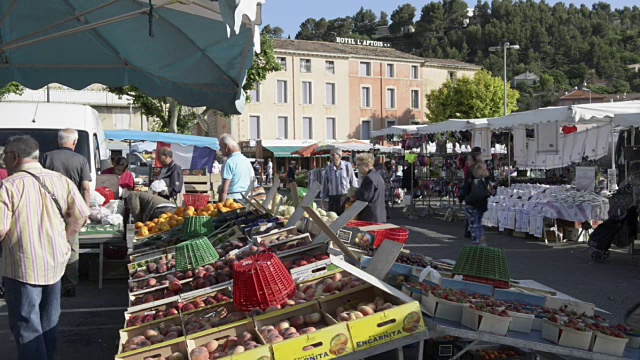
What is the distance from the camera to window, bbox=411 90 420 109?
54.0 meters

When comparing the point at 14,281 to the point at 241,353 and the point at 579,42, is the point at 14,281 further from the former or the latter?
the point at 579,42

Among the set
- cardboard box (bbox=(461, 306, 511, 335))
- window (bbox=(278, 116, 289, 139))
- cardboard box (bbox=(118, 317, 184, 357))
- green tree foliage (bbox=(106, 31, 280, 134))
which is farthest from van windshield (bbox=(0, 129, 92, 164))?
window (bbox=(278, 116, 289, 139))

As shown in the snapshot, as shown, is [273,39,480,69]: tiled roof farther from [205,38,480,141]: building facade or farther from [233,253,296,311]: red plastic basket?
[233,253,296,311]: red plastic basket

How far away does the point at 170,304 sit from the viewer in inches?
164

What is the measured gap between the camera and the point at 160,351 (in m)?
3.30

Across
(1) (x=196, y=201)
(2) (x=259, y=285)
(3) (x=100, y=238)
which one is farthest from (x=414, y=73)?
(2) (x=259, y=285)

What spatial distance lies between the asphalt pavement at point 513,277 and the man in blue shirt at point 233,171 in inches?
71.4

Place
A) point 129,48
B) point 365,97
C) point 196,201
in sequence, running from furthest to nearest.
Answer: point 365,97 < point 196,201 < point 129,48

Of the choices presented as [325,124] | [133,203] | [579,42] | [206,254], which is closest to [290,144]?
[325,124]

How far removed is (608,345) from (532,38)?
128562 millimetres

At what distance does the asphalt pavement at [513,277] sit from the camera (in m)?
5.45

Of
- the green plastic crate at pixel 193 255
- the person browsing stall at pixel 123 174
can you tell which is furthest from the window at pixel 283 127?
the green plastic crate at pixel 193 255

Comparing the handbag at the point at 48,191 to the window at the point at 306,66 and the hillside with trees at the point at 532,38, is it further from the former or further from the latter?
the hillside with trees at the point at 532,38

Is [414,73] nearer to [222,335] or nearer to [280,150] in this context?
[280,150]
